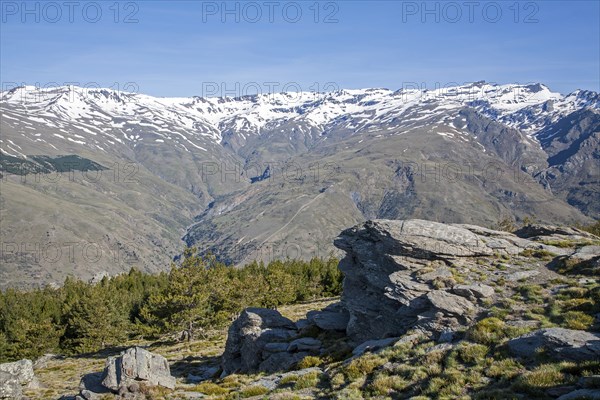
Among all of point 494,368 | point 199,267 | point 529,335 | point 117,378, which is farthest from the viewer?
point 199,267

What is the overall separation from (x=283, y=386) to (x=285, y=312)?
180 ft

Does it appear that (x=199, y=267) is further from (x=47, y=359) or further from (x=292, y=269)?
(x=292, y=269)

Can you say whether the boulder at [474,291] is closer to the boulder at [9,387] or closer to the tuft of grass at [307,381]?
the tuft of grass at [307,381]

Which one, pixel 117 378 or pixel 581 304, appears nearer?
pixel 581 304

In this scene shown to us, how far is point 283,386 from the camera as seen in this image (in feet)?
93.7

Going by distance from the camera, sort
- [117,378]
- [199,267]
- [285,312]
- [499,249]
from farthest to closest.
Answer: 1. [285,312]
2. [199,267]
3. [499,249]
4. [117,378]

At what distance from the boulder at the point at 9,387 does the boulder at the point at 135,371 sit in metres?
14.0

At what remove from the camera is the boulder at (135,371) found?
3109 centimetres

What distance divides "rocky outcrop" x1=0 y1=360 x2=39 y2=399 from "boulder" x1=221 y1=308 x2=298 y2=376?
18.9 m

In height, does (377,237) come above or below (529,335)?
above

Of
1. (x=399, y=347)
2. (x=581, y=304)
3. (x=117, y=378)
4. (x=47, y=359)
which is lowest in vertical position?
(x=47, y=359)

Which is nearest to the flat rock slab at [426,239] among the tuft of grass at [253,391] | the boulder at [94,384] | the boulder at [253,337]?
the boulder at [253,337]

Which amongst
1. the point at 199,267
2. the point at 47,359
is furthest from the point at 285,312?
the point at 47,359

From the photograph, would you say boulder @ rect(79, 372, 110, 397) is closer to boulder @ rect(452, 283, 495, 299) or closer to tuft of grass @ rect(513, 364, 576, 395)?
boulder @ rect(452, 283, 495, 299)
